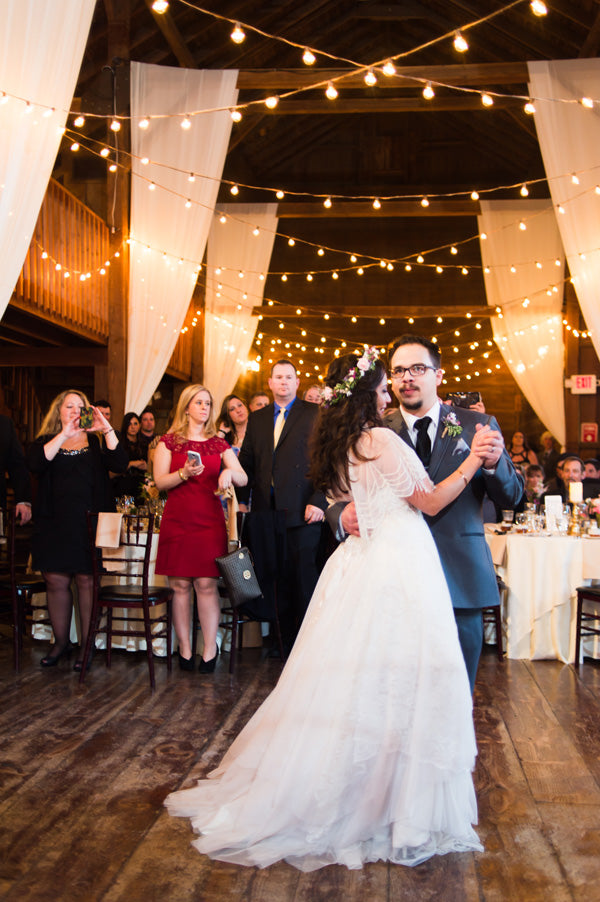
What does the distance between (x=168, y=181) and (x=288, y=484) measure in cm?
363

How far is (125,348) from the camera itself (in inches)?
338

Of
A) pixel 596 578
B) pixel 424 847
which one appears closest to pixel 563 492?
pixel 596 578

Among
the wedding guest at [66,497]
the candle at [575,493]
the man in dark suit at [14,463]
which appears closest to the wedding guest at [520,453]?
the candle at [575,493]

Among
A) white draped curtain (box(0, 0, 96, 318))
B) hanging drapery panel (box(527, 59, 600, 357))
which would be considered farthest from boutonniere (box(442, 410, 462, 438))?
hanging drapery panel (box(527, 59, 600, 357))

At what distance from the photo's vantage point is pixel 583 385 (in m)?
12.8

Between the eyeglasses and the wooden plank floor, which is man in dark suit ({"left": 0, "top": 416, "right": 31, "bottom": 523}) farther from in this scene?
the eyeglasses

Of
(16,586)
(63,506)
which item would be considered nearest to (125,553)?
(63,506)

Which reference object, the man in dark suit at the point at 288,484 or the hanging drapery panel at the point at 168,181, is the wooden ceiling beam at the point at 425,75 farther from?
the man in dark suit at the point at 288,484

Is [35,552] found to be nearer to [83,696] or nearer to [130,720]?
[83,696]

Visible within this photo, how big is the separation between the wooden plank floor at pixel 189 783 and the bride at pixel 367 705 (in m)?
0.10

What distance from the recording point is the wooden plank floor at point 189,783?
89.8 inches

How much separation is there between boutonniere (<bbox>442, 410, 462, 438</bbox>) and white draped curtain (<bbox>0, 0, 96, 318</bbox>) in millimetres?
2988

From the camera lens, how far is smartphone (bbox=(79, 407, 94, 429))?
4.75 metres

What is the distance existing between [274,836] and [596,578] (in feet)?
11.0
